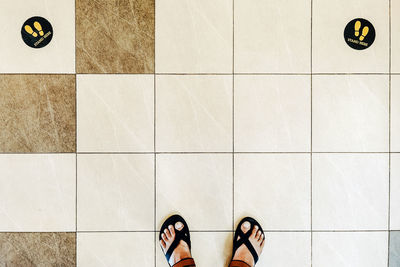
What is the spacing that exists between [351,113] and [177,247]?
3.56ft

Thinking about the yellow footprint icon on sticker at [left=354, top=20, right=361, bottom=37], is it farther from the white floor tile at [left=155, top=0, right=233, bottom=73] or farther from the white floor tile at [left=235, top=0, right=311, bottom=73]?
the white floor tile at [left=155, top=0, right=233, bottom=73]

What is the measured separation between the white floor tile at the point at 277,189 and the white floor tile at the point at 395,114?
44cm

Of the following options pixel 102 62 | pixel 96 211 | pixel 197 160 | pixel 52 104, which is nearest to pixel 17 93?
pixel 52 104

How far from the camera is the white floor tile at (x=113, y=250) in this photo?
165 cm

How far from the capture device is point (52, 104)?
165cm

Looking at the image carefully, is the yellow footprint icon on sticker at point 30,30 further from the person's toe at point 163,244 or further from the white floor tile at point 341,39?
the white floor tile at point 341,39

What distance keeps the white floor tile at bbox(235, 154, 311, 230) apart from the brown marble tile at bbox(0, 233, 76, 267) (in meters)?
0.86

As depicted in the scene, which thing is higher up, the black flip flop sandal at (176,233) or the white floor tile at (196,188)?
the white floor tile at (196,188)

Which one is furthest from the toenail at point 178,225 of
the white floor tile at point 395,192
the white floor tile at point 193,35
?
the white floor tile at point 395,192

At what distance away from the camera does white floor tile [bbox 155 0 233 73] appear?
5.40 ft

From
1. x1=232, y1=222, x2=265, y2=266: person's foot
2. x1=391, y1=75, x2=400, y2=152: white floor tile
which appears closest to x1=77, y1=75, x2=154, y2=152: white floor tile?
x1=232, y1=222, x2=265, y2=266: person's foot

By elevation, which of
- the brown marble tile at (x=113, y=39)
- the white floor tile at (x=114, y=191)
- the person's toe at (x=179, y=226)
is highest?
the brown marble tile at (x=113, y=39)

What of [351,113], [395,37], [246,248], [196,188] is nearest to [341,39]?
→ [395,37]

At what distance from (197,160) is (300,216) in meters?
0.59
